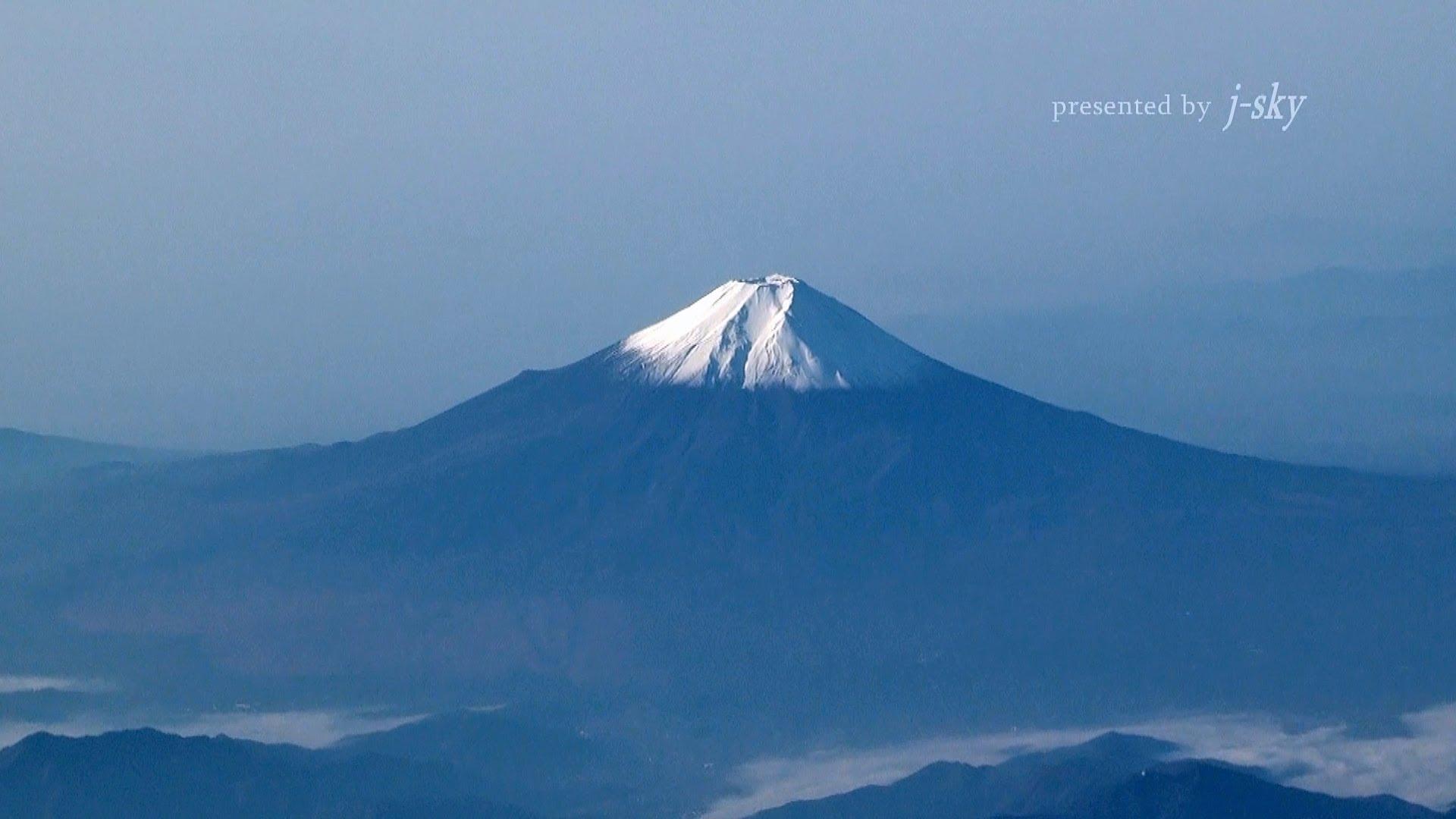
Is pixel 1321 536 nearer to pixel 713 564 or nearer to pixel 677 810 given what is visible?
pixel 713 564

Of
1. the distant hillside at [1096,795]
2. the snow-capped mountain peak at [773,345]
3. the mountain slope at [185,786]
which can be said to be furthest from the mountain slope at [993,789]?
the snow-capped mountain peak at [773,345]

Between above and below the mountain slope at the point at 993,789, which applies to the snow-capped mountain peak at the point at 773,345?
above

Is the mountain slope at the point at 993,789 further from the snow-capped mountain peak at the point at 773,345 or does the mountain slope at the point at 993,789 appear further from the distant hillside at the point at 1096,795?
the snow-capped mountain peak at the point at 773,345

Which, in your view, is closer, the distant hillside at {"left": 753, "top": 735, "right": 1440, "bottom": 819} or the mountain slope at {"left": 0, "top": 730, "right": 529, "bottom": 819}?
the distant hillside at {"left": 753, "top": 735, "right": 1440, "bottom": 819}

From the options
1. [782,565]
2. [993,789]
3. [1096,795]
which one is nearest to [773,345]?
[782,565]

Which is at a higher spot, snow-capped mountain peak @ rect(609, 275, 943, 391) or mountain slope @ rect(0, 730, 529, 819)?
snow-capped mountain peak @ rect(609, 275, 943, 391)

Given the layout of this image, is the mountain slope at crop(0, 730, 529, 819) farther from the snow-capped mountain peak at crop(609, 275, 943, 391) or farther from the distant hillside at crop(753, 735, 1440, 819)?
the snow-capped mountain peak at crop(609, 275, 943, 391)

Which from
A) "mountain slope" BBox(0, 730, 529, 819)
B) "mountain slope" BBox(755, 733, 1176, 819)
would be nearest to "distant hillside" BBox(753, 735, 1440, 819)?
"mountain slope" BBox(755, 733, 1176, 819)
